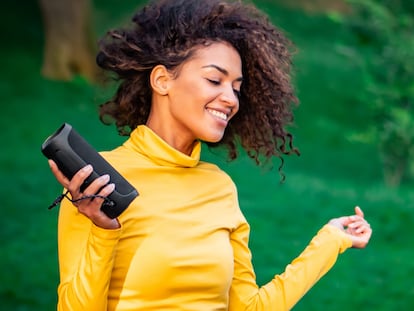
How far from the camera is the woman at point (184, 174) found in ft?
7.79

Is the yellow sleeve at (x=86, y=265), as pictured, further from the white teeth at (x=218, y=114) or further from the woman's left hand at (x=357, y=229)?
the woman's left hand at (x=357, y=229)

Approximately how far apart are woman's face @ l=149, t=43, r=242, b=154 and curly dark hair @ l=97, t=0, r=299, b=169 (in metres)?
0.04

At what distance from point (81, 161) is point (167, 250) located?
0.41 metres

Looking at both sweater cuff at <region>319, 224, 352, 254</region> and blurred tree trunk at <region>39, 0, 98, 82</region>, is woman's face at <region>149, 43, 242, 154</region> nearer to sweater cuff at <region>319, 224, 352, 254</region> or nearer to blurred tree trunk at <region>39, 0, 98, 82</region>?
sweater cuff at <region>319, 224, 352, 254</region>

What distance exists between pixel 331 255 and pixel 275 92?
1.76 ft

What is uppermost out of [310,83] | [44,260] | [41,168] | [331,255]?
[310,83]

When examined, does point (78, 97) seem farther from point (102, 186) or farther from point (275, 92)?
point (102, 186)

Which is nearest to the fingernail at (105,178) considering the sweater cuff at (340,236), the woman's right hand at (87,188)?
the woman's right hand at (87,188)

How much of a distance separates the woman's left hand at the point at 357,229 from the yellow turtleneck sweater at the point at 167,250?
12 centimetres

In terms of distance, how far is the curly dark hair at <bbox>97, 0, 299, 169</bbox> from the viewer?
2674 mm

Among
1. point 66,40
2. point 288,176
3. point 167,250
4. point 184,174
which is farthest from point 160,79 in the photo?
point 66,40

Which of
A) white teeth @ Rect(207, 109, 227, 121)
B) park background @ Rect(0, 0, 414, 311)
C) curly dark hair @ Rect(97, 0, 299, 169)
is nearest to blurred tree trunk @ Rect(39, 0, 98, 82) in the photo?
park background @ Rect(0, 0, 414, 311)

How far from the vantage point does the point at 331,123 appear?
10.6 m

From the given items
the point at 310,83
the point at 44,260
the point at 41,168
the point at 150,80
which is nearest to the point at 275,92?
the point at 150,80
